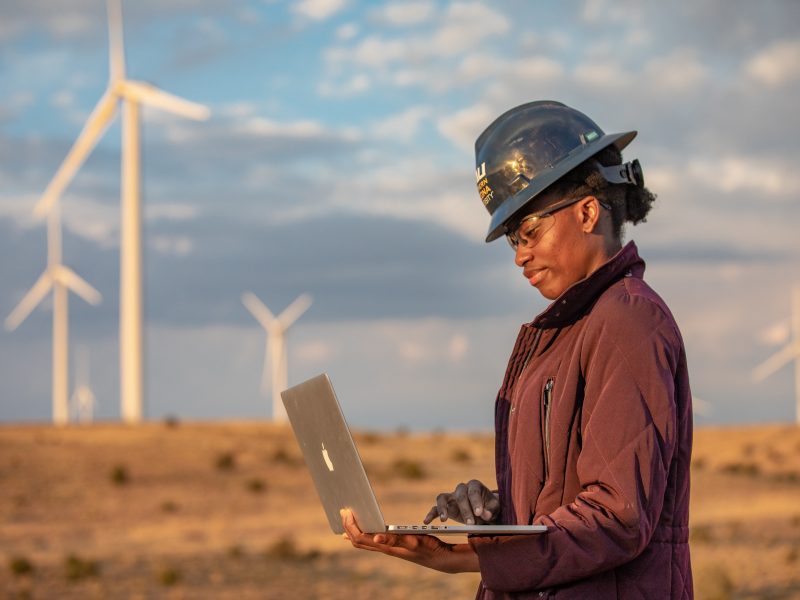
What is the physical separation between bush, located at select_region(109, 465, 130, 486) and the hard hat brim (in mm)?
39486

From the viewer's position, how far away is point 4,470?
42.2 m

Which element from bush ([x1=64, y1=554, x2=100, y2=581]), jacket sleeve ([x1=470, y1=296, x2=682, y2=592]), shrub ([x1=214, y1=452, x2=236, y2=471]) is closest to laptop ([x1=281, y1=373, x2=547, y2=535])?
jacket sleeve ([x1=470, y1=296, x2=682, y2=592])

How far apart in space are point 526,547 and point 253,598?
2113 centimetres

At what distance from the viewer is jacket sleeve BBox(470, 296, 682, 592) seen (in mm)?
3688

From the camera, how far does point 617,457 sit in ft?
12.1

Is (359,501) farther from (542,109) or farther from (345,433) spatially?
(542,109)

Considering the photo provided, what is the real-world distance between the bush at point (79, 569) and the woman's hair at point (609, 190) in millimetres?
23198

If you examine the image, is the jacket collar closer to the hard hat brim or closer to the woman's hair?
the woman's hair

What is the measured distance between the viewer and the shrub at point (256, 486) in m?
42.2

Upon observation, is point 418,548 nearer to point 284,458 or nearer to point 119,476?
point 119,476

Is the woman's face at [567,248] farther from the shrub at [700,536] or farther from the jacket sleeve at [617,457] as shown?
the shrub at [700,536]

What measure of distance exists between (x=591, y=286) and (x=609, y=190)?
364mm

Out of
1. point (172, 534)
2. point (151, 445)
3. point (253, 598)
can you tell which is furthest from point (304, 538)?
point (151, 445)

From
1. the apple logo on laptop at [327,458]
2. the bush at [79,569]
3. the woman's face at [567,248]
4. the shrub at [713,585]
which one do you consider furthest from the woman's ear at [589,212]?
the bush at [79,569]
